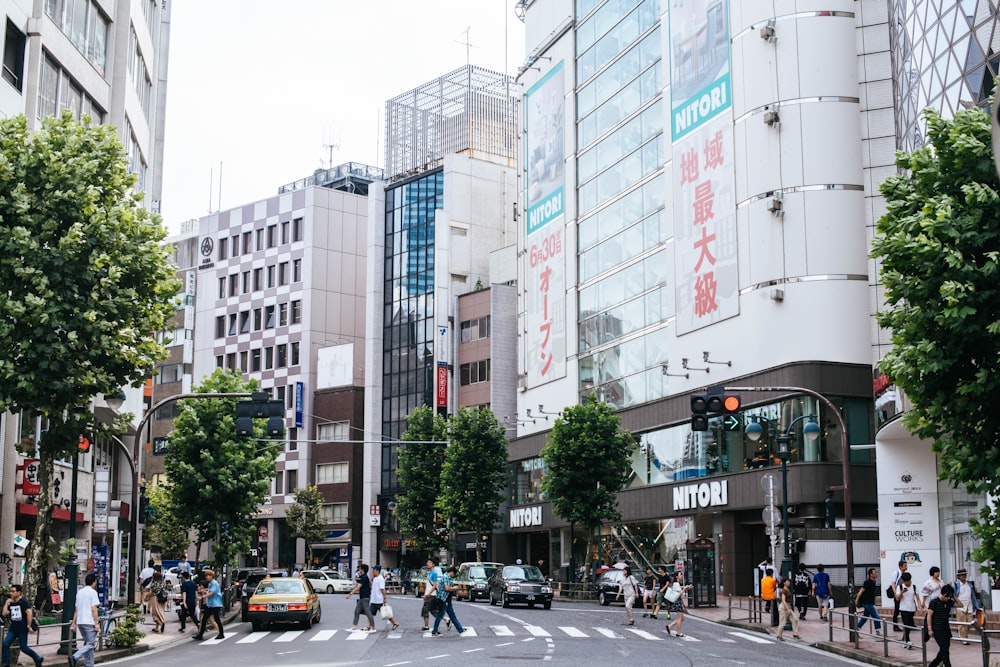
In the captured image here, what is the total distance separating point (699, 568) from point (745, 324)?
1181 cm

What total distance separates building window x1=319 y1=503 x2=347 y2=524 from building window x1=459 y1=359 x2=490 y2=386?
56.1 feet

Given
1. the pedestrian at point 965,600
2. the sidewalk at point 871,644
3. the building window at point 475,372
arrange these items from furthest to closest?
the building window at point 475,372, the pedestrian at point 965,600, the sidewalk at point 871,644

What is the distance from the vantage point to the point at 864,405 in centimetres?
5034

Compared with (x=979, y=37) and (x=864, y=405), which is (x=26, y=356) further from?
(x=864, y=405)

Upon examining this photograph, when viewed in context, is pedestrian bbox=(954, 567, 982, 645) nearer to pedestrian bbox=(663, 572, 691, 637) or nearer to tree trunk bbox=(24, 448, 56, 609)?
pedestrian bbox=(663, 572, 691, 637)

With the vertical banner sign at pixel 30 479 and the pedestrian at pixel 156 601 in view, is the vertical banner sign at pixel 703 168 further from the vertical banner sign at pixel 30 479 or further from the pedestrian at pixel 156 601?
the vertical banner sign at pixel 30 479

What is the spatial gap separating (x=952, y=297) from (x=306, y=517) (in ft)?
265

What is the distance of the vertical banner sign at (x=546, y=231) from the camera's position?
71688 millimetres

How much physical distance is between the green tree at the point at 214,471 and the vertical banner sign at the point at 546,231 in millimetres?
25682

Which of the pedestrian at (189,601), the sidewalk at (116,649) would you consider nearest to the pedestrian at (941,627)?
the sidewalk at (116,649)

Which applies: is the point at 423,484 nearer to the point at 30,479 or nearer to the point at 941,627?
the point at 30,479

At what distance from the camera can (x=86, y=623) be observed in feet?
76.4

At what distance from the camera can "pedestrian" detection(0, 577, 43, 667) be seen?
72.5ft

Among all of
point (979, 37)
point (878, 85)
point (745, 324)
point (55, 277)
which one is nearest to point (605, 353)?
point (745, 324)
